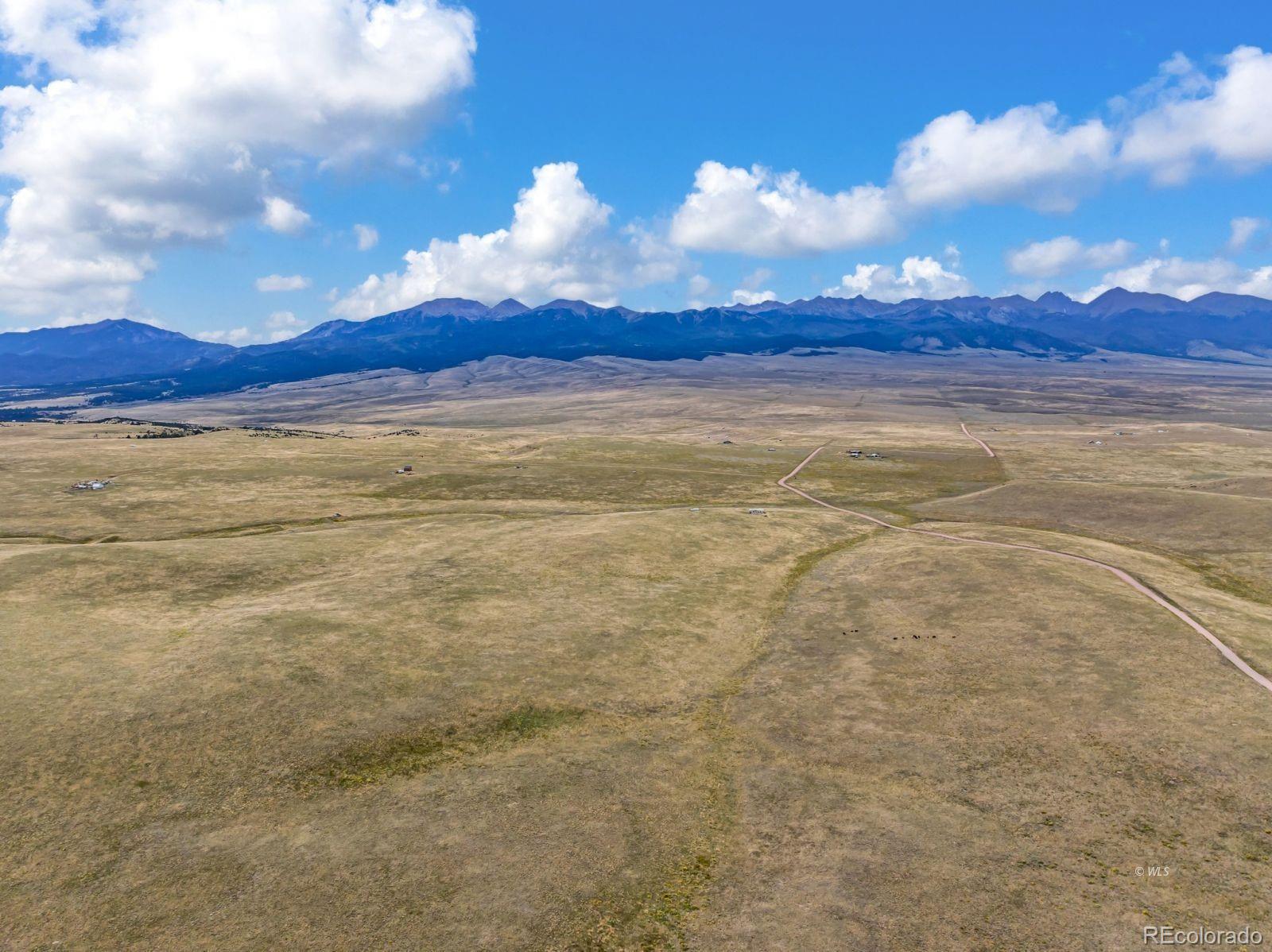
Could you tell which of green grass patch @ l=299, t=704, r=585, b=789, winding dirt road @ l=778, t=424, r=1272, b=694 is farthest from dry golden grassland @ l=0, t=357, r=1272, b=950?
winding dirt road @ l=778, t=424, r=1272, b=694

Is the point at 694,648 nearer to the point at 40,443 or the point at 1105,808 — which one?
the point at 1105,808

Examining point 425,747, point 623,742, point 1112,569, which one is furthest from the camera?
point 1112,569

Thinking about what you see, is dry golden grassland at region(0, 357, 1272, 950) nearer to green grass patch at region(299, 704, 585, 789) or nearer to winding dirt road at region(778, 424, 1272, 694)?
green grass patch at region(299, 704, 585, 789)

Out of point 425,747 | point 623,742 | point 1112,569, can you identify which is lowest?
point 623,742

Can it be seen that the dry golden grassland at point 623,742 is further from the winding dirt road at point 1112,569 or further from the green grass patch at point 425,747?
the winding dirt road at point 1112,569

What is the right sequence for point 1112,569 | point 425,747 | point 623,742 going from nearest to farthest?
point 425,747
point 623,742
point 1112,569

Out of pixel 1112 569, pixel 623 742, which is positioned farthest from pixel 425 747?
pixel 1112 569

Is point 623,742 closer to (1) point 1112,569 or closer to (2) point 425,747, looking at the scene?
(2) point 425,747

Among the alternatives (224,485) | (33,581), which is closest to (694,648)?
(33,581)

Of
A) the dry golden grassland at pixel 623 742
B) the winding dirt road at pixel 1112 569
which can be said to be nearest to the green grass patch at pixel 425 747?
the dry golden grassland at pixel 623 742
